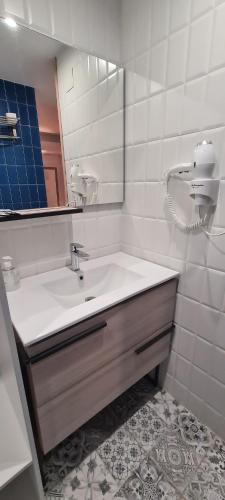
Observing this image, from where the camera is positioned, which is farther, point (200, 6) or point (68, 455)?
point (68, 455)

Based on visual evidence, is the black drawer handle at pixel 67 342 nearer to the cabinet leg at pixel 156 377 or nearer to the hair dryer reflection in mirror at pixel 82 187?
the hair dryer reflection in mirror at pixel 82 187

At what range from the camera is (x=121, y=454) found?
3.20ft

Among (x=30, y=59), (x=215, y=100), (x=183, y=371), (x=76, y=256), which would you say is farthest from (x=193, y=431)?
(x=30, y=59)

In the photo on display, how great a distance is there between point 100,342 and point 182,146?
2.71 ft

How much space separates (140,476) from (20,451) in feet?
1.95

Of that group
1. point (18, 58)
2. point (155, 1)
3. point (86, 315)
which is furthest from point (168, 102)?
point (86, 315)

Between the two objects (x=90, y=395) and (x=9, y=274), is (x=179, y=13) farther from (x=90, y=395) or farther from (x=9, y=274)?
(x=90, y=395)

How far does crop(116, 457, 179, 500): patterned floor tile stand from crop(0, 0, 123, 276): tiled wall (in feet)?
3.11

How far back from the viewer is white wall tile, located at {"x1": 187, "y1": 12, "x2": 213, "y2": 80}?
738mm

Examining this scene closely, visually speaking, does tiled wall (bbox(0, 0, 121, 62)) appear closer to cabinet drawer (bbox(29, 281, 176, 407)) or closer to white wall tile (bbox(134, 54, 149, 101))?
white wall tile (bbox(134, 54, 149, 101))

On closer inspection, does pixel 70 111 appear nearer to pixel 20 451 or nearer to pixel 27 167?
pixel 27 167

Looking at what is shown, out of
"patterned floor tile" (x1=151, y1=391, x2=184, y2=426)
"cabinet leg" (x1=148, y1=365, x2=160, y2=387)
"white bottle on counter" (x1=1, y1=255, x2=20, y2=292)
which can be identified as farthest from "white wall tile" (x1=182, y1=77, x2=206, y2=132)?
"patterned floor tile" (x1=151, y1=391, x2=184, y2=426)

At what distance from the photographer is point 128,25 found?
101 centimetres

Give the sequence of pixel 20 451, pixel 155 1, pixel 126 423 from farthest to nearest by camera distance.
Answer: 1. pixel 126 423
2. pixel 155 1
3. pixel 20 451
